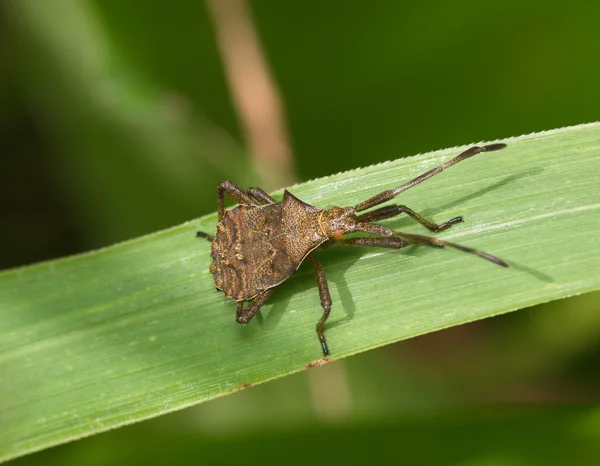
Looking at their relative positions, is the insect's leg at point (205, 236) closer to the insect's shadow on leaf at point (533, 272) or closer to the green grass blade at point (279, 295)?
the green grass blade at point (279, 295)

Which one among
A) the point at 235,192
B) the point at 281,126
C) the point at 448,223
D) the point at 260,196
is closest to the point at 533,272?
the point at 448,223

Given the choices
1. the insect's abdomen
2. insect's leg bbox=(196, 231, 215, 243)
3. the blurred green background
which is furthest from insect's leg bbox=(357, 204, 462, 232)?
the blurred green background

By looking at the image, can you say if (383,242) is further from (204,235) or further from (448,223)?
(204,235)

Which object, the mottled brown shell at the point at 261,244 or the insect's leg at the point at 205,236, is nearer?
the mottled brown shell at the point at 261,244

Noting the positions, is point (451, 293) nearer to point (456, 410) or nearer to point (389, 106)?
point (456, 410)

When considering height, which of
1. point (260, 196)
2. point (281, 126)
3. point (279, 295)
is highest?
point (281, 126)

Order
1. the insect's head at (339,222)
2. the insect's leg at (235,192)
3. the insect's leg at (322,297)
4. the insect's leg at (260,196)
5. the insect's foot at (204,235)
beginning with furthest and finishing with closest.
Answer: the insect's leg at (235,192) < the insect's leg at (260,196) < the insect's foot at (204,235) < the insect's head at (339,222) < the insect's leg at (322,297)

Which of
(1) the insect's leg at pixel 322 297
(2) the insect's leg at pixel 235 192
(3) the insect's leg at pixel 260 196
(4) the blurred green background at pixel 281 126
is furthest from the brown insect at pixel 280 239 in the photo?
(4) the blurred green background at pixel 281 126
